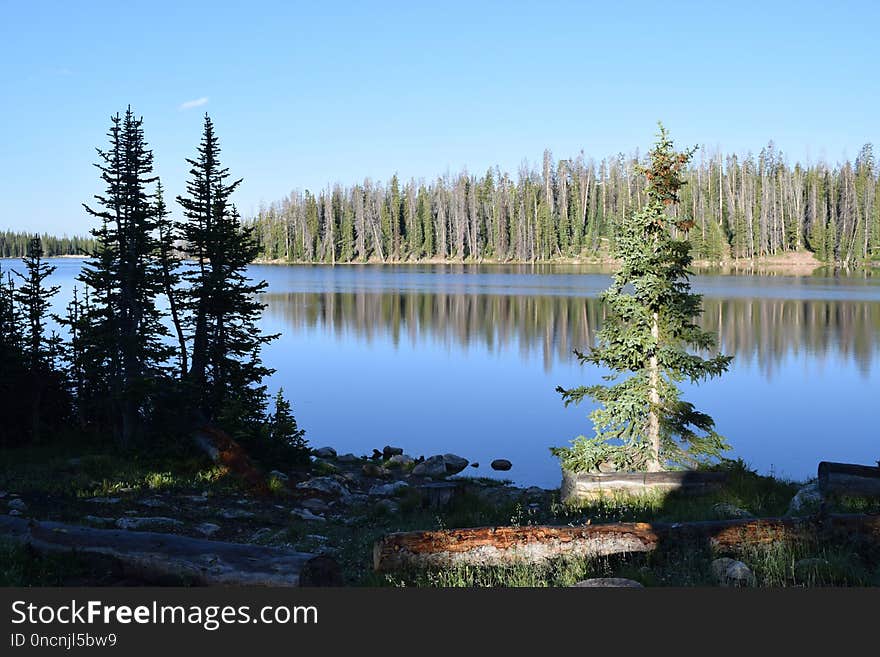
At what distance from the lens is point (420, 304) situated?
63.4 m

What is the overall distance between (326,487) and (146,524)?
5.22m

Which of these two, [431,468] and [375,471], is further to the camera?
[431,468]

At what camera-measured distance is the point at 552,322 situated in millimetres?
48594

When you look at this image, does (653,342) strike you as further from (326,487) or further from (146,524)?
(146,524)

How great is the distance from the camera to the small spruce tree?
46.6ft

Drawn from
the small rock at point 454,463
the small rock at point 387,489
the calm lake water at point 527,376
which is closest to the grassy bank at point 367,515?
the small rock at point 387,489

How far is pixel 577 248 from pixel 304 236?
58.2m

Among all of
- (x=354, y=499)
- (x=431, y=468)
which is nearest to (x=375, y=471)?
(x=431, y=468)

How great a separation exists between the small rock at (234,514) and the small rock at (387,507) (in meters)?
2.20

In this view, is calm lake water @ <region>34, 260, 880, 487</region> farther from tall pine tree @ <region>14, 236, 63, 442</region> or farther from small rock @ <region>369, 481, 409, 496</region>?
tall pine tree @ <region>14, 236, 63, 442</region>

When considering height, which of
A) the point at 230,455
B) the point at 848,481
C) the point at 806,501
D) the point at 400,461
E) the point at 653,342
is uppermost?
the point at 653,342

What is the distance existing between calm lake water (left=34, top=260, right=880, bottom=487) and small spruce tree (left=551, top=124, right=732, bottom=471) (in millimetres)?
2625

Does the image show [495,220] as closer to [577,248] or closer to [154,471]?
[577,248]

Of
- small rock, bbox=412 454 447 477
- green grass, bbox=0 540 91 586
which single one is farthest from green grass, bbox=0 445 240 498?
small rock, bbox=412 454 447 477
